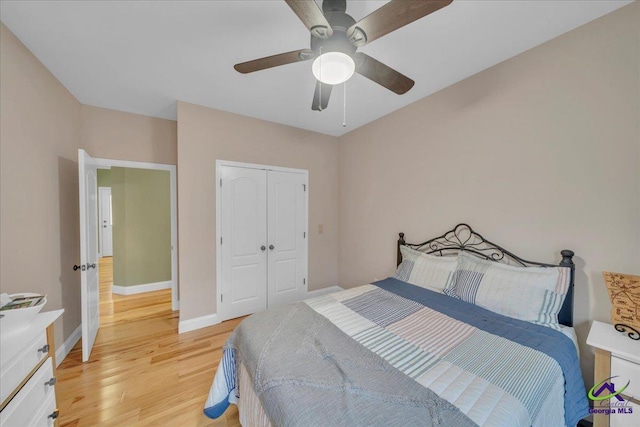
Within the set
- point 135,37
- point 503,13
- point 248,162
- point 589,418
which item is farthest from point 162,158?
point 589,418

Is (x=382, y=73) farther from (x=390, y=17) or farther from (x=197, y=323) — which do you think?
(x=197, y=323)

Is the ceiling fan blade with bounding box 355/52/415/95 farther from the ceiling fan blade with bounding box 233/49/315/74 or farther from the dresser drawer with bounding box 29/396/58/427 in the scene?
the dresser drawer with bounding box 29/396/58/427

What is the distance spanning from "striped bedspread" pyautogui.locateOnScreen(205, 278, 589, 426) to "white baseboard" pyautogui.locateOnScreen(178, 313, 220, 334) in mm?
1566

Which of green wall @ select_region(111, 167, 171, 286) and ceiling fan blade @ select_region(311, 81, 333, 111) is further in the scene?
green wall @ select_region(111, 167, 171, 286)

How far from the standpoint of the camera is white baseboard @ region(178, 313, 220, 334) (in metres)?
2.82

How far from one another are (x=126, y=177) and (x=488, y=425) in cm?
534

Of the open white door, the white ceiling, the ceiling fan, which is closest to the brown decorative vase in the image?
the white ceiling

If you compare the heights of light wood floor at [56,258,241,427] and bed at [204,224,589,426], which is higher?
bed at [204,224,589,426]

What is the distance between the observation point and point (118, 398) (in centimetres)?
185

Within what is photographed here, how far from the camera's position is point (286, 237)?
142 inches

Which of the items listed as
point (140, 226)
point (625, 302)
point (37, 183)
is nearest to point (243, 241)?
point (37, 183)

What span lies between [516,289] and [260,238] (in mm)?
2839

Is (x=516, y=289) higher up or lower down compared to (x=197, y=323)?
higher up

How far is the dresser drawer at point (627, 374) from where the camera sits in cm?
120
